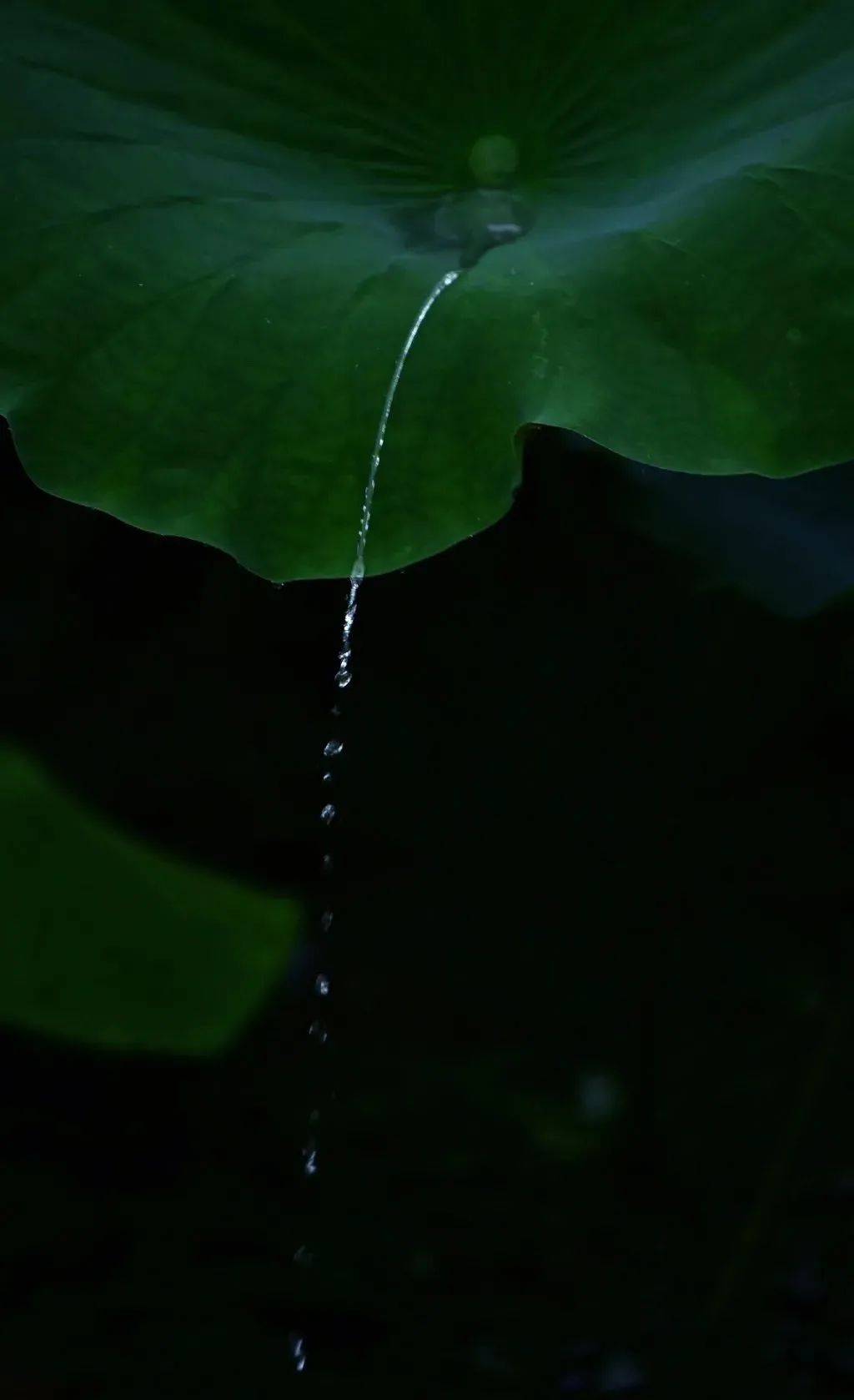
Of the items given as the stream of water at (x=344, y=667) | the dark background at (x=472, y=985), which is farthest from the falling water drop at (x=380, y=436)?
the dark background at (x=472, y=985)

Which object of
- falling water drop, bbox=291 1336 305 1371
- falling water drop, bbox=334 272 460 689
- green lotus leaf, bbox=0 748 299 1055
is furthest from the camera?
green lotus leaf, bbox=0 748 299 1055

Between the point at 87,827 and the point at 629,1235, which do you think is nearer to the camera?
the point at 629,1235

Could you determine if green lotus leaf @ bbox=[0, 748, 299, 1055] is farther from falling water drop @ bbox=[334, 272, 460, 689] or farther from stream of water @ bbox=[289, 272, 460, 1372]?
falling water drop @ bbox=[334, 272, 460, 689]

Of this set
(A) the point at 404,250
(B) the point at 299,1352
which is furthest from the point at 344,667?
(B) the point at 299,1352

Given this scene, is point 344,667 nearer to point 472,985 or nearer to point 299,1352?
point 472,985

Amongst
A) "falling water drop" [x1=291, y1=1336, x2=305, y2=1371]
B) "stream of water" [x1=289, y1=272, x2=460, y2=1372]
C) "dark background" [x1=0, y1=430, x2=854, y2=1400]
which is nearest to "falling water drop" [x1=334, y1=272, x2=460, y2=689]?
"stream of water" [x1=289, y1=272, x2=460, y2=1372]

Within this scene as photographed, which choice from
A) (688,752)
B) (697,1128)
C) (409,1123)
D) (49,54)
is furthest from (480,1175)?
(49,54)

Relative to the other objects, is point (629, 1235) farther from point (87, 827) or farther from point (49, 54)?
point (49, 54)

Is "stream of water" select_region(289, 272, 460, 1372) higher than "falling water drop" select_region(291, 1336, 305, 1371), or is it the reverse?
"stream of water" select_region(289, 272, 460, 1372)
